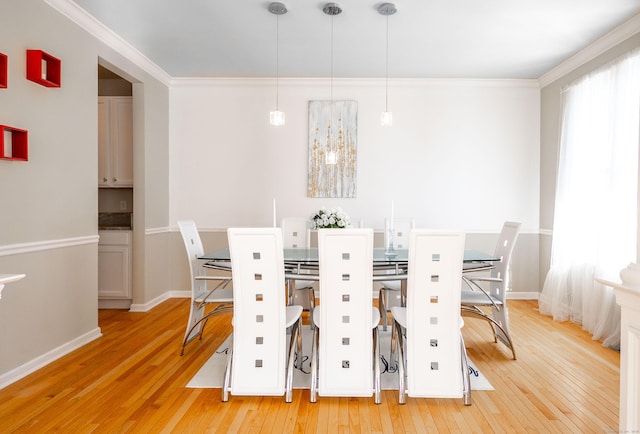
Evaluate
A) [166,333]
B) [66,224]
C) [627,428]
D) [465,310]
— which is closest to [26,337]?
[66,224]

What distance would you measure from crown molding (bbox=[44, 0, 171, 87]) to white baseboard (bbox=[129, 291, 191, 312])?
8.65 feet

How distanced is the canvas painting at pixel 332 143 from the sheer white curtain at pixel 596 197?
2.36 m

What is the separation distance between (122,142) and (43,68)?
1748 millimetres

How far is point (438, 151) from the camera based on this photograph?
524 cm

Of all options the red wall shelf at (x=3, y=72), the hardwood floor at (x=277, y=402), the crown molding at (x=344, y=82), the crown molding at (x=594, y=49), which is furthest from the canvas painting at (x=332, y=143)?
the red wall shelf at (x=3, y=72)

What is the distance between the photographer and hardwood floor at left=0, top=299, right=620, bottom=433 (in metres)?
2.21

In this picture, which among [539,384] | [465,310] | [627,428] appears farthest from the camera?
[465,310]

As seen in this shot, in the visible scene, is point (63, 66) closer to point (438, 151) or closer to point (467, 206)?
point (438, 151)

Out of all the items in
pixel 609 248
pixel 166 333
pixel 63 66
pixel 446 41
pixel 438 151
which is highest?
pixel 446 41

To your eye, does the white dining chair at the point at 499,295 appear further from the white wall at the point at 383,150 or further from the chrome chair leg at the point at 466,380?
the white wall at the point at 383,150

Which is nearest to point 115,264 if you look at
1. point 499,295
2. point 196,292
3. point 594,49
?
point 196,292

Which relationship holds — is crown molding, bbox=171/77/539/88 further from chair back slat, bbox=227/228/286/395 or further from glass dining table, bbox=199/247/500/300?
chair back slat, bbox=227/228/286/395

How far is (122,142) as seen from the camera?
4.71 metres

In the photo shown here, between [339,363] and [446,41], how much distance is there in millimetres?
3221
